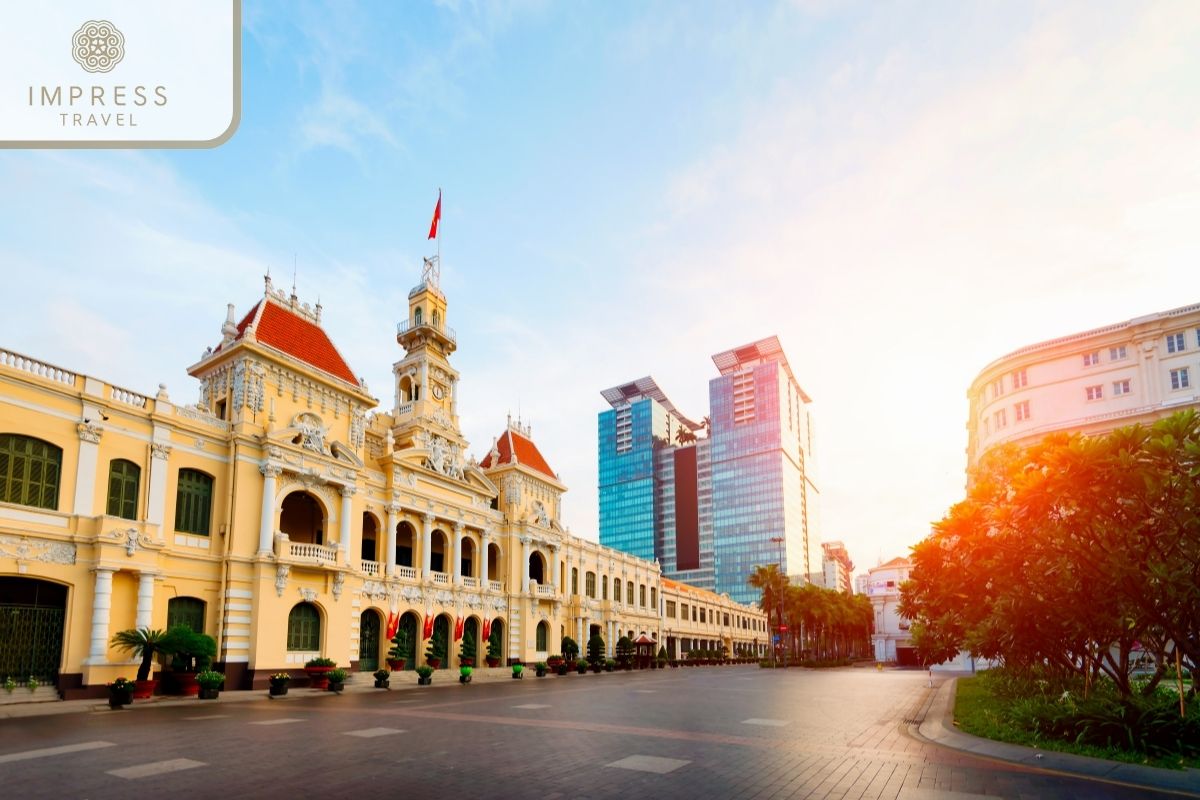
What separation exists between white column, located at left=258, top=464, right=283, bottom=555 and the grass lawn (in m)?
28.5

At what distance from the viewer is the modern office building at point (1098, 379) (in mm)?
52594

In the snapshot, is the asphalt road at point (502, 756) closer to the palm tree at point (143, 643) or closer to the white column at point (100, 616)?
the palm tree at point (143, 643)

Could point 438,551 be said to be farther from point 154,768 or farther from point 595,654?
point 154,768

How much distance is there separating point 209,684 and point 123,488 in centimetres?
852

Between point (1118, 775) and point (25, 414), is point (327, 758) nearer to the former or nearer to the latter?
point (1118, 775)

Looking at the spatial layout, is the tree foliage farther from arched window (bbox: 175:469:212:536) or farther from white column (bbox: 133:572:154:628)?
arched window (bbox: 175:469:212:536)

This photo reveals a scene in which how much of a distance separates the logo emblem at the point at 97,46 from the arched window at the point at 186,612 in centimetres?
3176

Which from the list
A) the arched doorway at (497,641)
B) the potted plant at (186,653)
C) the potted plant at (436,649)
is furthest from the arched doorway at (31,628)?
the arched doorway at (497,641)

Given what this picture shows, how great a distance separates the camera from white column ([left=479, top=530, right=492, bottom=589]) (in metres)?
50.5

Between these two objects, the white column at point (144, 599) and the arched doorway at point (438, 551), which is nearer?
the white column at point (144, 599)

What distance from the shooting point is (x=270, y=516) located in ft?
115

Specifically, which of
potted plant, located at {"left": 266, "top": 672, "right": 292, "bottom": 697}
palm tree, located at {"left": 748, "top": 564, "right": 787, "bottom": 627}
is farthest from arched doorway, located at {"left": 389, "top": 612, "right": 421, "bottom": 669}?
palm tree, located at {"left": 748, "top": 564, "right": 787, "bottom": 627}

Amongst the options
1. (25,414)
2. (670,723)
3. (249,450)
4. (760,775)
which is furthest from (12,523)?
(760,775)

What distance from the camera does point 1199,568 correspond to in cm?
1293
